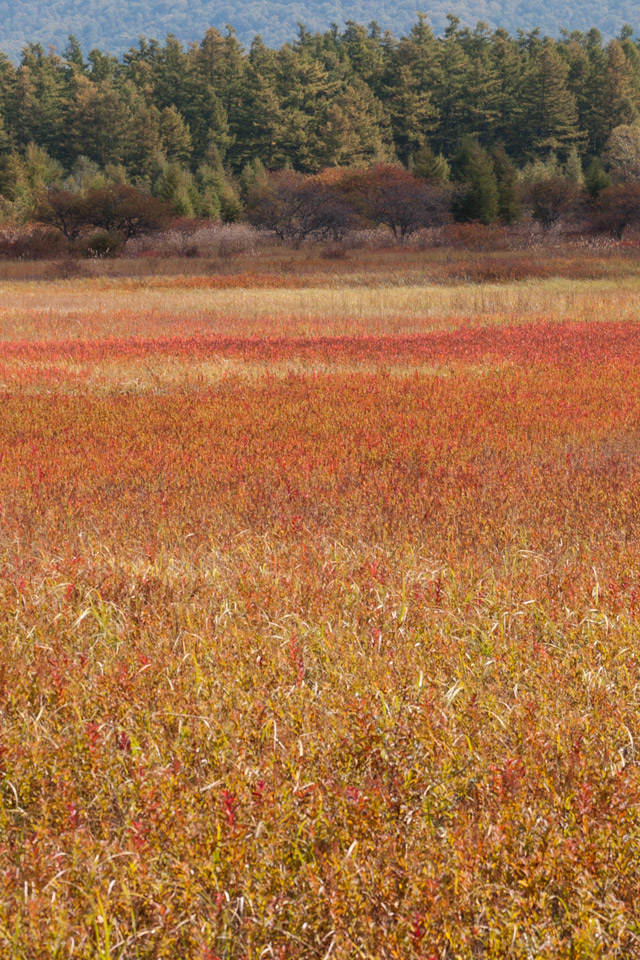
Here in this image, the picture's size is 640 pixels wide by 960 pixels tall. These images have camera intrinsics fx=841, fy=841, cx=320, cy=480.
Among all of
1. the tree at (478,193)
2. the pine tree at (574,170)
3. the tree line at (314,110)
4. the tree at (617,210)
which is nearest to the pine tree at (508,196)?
the tree at (478,193)

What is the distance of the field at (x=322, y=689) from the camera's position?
2318 mm

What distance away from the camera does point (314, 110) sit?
77.6 meters

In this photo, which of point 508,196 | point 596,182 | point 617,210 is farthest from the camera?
point 508,196

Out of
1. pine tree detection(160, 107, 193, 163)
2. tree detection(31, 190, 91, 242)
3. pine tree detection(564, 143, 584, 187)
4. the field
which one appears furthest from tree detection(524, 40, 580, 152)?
the field

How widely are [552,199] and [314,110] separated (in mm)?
32106

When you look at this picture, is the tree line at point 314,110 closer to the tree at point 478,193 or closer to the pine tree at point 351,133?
the pine tree at point 351,133

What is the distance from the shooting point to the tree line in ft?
234

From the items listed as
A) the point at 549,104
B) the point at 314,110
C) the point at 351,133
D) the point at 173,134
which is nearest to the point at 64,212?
the point at 173,134

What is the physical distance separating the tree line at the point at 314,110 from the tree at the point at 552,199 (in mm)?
9582

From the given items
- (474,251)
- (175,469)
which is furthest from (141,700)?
(474,251)

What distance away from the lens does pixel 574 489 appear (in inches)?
267

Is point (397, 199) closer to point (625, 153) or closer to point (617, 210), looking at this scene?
point (617, 210)

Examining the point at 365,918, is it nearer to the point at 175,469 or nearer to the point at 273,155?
the point at 175,469

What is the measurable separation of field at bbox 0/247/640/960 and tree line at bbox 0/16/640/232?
61020 mm
